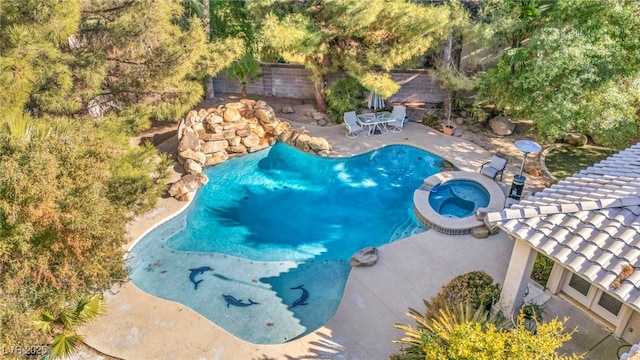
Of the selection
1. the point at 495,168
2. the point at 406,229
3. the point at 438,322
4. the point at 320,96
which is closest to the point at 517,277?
the point at 438,322

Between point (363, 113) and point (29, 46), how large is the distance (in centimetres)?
1481

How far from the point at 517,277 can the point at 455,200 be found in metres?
7.05

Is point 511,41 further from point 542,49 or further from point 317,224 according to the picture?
point 317,224

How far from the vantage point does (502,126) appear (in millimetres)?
20547

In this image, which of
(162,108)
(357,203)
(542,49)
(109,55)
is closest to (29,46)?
(109,55)

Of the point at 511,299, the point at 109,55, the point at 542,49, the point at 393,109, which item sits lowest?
the point at 511,299

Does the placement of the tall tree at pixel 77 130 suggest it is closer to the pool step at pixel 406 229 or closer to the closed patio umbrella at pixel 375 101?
the closed patio umbrella at pixel 375 101

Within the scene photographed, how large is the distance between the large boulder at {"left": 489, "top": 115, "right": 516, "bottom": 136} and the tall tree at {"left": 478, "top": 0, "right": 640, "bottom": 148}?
141 inches

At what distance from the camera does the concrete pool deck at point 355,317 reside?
1001 cm

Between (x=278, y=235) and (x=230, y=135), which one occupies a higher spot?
(x=230, y=135)

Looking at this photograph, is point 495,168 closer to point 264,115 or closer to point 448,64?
point 448,64

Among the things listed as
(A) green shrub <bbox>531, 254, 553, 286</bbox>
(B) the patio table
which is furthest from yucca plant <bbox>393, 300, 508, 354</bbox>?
(B) the patio table

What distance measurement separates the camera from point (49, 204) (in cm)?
800

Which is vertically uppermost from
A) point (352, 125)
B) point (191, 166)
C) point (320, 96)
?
point (320, 96)
